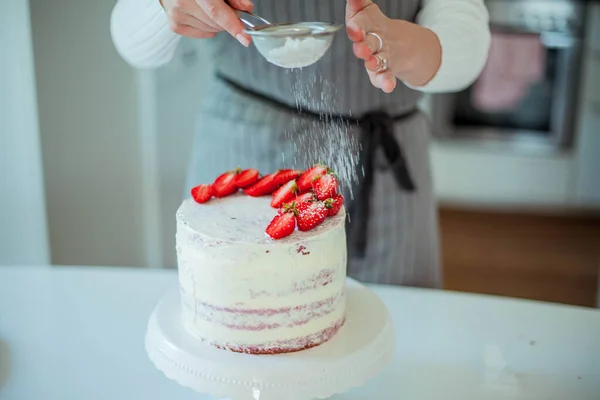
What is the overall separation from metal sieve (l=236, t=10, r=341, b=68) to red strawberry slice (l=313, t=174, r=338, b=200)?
0.48 feet

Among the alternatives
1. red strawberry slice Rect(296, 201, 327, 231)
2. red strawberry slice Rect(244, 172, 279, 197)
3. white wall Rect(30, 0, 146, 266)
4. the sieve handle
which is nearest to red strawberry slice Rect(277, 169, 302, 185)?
red strawberry slice Rect(244, 172, 279, 197)

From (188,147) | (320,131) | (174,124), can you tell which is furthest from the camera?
(174,124)

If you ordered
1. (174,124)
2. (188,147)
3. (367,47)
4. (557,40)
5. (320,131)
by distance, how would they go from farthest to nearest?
(557,40)
(174,124)
(188,147)
(320,131)
(367,47)

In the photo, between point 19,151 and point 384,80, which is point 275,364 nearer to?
point 384,80

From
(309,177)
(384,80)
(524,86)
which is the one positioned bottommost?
(524,86)

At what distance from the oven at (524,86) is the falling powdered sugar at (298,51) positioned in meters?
2.05

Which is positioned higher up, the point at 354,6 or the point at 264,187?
the point at 354,6

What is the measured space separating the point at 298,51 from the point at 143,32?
11.7 inches

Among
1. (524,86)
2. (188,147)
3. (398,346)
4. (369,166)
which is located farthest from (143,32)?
(524,86)

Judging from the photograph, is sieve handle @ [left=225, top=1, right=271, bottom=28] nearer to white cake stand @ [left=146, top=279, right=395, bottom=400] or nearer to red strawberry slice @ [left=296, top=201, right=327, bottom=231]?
red strawberry slice @ [left=296, top=201, right=327, bottom=231]

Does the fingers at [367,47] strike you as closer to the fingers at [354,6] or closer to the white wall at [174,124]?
the fingers at [354,6]

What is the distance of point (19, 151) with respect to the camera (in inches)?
42.4

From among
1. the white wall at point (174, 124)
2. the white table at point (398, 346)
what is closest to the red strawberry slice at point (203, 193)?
the white table at point (398, 346)

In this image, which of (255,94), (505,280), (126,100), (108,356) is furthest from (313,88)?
(505,280)
